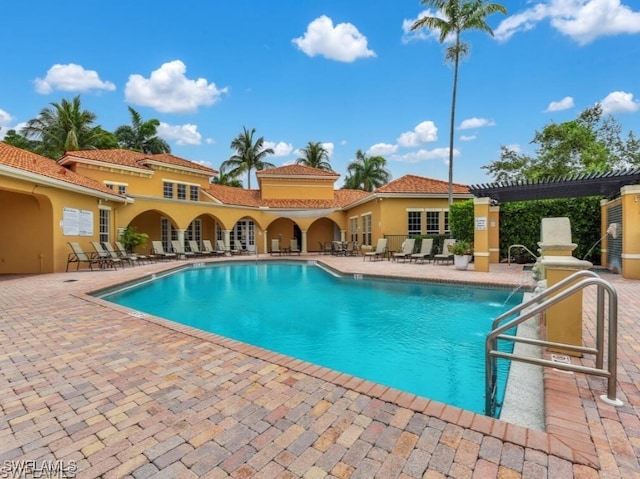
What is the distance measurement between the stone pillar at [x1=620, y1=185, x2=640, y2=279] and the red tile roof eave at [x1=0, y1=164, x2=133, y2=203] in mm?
19416

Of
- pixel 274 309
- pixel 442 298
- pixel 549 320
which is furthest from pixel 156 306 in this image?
pixel 549 320

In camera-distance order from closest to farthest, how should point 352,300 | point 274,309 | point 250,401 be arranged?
point 250,401, point 274,309, point 352,300

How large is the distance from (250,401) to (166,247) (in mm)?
23603

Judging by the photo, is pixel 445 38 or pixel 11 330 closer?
pixel 11 330

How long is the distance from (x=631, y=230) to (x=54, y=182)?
20134 millimetres

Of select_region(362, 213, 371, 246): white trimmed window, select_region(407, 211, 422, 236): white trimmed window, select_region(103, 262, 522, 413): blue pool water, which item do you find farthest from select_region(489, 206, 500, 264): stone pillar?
select_region(362, 213, 371, 246): white trimmed window

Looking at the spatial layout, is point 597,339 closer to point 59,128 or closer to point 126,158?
point 126,158

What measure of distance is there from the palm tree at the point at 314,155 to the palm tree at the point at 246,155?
15.4ft

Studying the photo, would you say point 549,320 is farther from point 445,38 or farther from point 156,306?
point 445,38

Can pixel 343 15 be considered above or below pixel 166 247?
above

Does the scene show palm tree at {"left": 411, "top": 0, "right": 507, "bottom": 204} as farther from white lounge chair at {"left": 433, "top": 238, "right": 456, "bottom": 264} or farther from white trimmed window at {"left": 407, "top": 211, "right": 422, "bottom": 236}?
white lounge chair at {"left": 433, "top": 238, "right": 456, "bottom": 264}

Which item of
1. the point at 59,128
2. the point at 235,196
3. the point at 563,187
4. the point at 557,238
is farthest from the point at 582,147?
the point at 59,128

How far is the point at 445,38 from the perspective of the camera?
784 inches

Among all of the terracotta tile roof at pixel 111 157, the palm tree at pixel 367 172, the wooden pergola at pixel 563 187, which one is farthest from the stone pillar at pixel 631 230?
the palm tree at pixel 367 172
